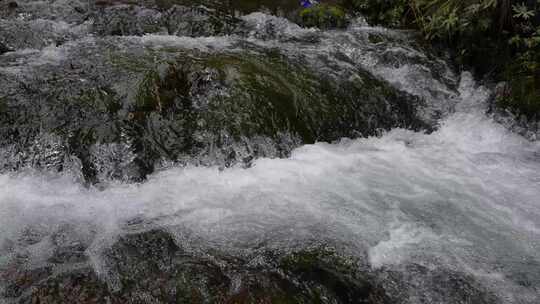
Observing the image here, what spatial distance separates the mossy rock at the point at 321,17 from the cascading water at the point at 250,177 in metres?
1.13

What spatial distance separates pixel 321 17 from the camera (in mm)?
9055

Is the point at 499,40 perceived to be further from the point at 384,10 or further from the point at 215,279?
the point at 215,279

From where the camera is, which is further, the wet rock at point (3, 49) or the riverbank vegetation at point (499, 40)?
the riverbank vegetation at point (499, 40)

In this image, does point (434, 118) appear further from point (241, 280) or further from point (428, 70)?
point (241, 280)

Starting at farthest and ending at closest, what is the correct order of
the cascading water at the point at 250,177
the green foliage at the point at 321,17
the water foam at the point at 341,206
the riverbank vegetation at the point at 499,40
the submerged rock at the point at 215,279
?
the green foliage at the point at 321,17, the riverbank vegetation at the point at 499,40, the water foam at the point at 341,206, the cascading water at the point at 250,177, the submerged rock at the point at 215,279

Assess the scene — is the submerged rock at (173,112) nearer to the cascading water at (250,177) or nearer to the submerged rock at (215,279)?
the cascading water at (250,177)

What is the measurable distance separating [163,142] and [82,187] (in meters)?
1.08

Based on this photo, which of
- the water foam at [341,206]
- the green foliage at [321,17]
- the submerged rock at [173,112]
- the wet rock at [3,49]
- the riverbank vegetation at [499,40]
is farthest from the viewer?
the green foliage at [321,17]

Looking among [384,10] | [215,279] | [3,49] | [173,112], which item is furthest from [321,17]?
[215,279]

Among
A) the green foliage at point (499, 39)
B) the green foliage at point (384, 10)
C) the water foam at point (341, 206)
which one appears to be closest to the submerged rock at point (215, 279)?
the water foam at point (341, 206)

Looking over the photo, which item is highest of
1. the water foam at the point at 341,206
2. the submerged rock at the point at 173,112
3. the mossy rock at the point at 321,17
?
the mossy rock at the point at 321,17

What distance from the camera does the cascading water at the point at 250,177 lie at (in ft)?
11.6

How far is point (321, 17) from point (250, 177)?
525 centimetres

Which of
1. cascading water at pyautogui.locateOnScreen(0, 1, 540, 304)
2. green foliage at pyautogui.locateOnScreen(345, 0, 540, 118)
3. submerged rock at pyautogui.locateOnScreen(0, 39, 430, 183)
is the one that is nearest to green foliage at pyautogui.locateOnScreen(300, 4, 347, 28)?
cascading water at pyautogui.locateOnScreen(0, 1, 540, 304)
